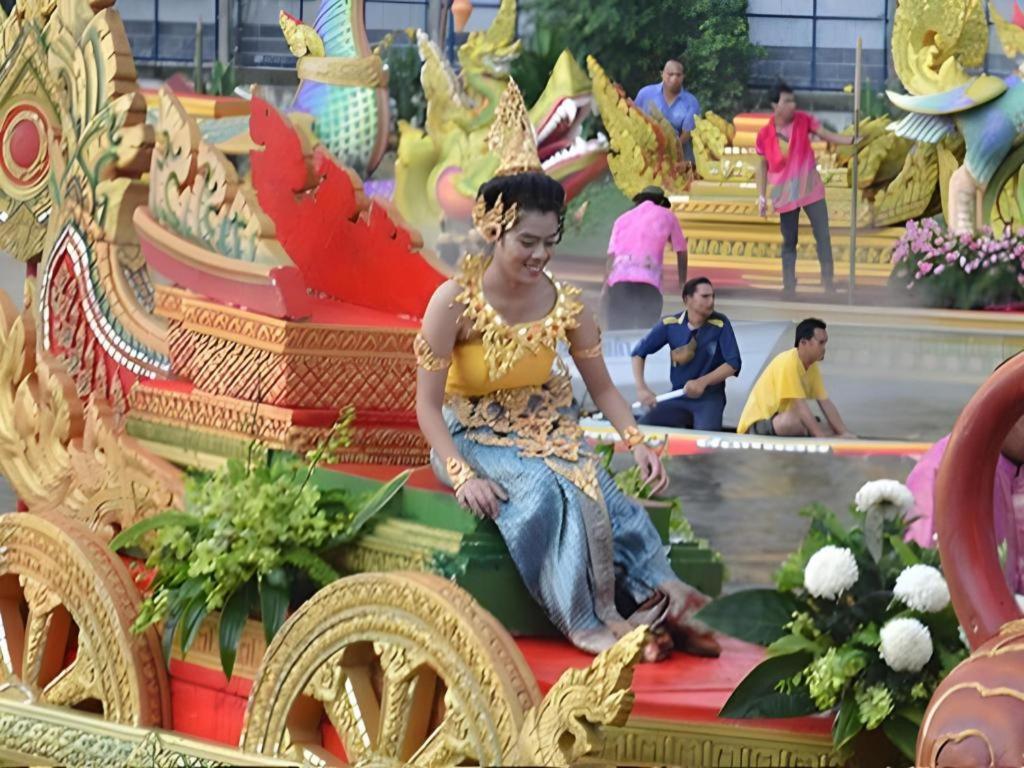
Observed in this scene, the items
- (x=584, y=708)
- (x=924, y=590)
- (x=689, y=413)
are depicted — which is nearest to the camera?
(x=584, y=708)

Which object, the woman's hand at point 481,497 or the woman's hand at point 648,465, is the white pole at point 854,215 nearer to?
the woman's hand at point 648,465

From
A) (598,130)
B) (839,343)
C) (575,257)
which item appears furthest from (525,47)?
(839,343)

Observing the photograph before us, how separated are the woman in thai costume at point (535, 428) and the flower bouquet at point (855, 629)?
0.26 metres

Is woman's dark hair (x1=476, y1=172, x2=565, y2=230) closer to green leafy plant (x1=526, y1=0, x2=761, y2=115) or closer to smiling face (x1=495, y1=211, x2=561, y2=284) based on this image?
smiling face (x1=495, y1=211, x2=561, y2=284)

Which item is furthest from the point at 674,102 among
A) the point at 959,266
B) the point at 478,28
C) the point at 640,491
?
the point at 640,491

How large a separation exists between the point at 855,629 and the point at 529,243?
1.01 meters

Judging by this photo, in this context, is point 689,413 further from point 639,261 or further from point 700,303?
point 639,261

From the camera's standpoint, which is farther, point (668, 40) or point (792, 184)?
point (668, 40)

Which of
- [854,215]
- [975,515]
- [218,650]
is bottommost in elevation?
[854,215]

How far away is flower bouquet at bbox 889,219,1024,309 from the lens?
598 inches

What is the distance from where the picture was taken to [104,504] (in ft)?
18.5

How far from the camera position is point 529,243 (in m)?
4.69

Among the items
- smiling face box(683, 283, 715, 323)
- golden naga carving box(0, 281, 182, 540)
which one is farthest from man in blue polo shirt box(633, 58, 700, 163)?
golden naga carving box(0, 281, 182, 540)

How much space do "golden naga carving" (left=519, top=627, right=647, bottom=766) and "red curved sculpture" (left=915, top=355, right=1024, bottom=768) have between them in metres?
0.54
